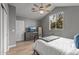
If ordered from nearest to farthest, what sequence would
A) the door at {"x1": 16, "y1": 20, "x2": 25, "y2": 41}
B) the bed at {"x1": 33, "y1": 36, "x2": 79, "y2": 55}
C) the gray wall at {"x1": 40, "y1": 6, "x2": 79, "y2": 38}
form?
the bed at {"x1": 33, "y1": 36, "x2": 79, "y2": 55}
the gray wall at {"x1": 40, "y1": 6, "x2": 79, "y2": 38}
the door at {"x1": 16, "y1": 20, "x2": 25, "y2": 41}

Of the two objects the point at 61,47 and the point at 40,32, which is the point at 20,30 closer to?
the point at 40,32

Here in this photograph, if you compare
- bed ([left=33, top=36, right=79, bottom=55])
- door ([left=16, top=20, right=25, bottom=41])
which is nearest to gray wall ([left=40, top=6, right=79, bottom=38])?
bed ([left=33, top=36, right=79, bottom=55])

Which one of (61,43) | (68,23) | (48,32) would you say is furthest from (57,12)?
(61,43)

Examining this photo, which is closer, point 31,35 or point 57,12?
point 57,12

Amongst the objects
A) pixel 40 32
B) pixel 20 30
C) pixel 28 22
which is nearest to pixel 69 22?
pixel 40 32

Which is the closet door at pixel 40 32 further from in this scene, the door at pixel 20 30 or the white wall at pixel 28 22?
the door at pixel 20 30

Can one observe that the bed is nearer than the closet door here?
Yes

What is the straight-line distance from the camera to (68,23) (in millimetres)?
2057

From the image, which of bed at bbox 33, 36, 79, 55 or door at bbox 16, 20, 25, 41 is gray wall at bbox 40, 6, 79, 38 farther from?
door at bbox 16, 20, 25, 41

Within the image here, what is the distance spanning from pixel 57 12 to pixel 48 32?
493 millimetres

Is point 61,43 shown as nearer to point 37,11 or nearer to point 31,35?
point 31,35

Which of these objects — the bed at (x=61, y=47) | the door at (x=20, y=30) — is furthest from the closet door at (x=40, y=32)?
the door at (x=20, y=30)

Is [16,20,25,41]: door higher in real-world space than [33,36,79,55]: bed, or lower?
higher
